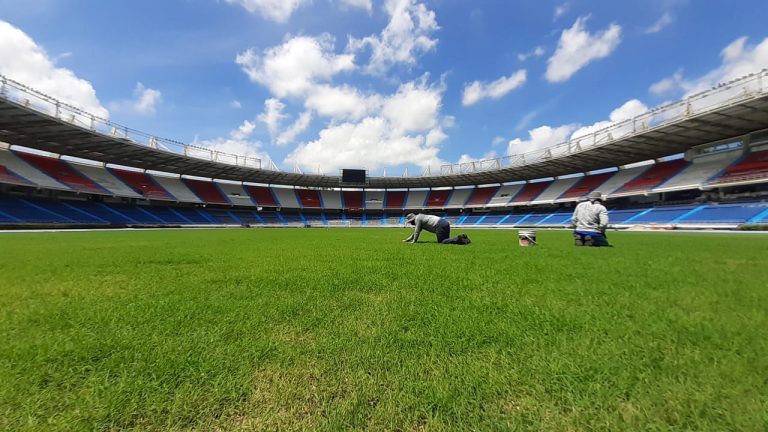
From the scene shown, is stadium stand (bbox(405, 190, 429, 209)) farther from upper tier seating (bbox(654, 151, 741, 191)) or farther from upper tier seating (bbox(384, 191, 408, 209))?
upper tier seating (bbox(654, 151, 741, 191))

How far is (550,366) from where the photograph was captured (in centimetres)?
183

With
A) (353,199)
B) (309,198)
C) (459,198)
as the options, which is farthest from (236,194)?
(459,198)

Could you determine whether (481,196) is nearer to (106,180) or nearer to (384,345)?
(106,180)

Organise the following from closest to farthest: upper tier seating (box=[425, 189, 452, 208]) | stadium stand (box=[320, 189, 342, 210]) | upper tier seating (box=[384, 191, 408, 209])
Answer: upper tier seating (box=[425, 189, 452, 208]), stadium stand (box=[320, 189, 342, 210]), upper tier seating (box=[384, 191, 408, 209])

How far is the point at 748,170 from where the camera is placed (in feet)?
90.9

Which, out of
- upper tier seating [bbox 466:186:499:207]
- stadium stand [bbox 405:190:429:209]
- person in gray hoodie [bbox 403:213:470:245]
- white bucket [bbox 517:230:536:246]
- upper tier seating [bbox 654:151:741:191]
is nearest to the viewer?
white bucket [bbox 517:230:536:246]

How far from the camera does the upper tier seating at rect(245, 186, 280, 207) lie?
54806 millimetres

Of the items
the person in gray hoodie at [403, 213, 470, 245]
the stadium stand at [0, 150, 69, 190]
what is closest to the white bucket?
the person in gray hoodie at [403, 213, 470, 245]

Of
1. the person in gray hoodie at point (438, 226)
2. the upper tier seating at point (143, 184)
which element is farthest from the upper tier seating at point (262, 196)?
the person in gray hoodie at point (438, 226)

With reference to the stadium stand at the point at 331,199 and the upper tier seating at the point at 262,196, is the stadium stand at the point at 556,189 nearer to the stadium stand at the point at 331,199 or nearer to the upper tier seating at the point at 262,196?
the stadium stand at the point at 331,199

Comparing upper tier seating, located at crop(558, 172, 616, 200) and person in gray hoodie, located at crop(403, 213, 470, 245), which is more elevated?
upper tier seating, located at crop(558, 172, 616, 200)

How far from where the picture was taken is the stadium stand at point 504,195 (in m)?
50.4

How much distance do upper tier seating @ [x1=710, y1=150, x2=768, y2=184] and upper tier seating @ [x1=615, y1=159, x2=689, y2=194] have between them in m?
4.61

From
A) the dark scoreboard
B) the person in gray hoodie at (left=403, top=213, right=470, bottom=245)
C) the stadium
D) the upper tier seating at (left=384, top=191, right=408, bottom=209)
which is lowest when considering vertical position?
the stadium
